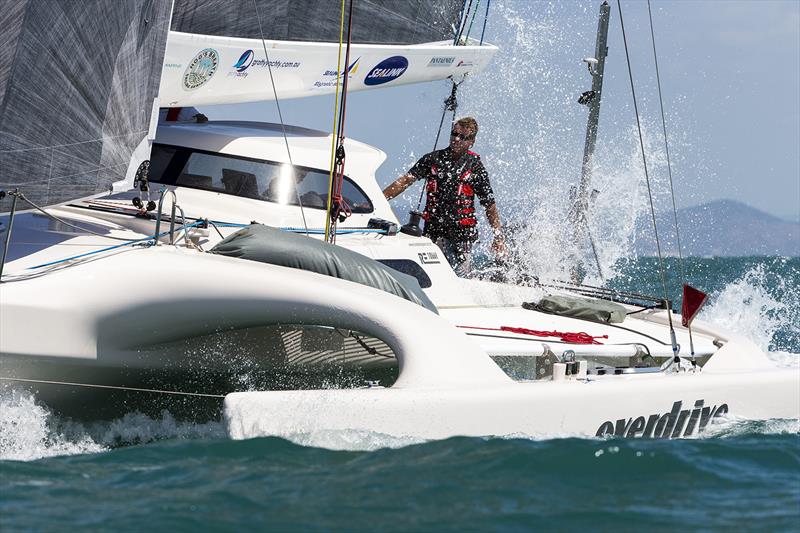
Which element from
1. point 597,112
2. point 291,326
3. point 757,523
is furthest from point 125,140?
point 597,112

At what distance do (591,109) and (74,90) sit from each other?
4.58 metres

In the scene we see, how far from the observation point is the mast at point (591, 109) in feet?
27.8

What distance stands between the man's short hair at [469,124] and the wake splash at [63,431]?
3156 millimetres

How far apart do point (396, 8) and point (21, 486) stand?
517 cm

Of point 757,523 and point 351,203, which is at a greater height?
point 351,203

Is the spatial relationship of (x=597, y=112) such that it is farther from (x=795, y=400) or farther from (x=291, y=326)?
(x=291, y=326)

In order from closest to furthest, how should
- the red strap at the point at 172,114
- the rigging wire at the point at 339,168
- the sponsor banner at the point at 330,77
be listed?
the rigging wire at the point at 339,168 → the sponsor banner at the point at 330,77 → the red strap at the point at 172,114

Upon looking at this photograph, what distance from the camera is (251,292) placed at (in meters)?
4.63

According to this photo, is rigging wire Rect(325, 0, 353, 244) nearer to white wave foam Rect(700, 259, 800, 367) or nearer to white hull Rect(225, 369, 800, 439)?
white hull Rect(225, 369, 800, 439)

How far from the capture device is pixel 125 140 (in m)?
5.78

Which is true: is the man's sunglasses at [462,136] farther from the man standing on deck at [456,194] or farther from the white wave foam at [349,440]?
the white wave foam at [349,440]

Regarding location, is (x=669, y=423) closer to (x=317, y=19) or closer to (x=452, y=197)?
(x=452, y=197)

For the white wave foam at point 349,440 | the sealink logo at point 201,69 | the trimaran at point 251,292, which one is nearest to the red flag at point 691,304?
the trimaran at point 251,292

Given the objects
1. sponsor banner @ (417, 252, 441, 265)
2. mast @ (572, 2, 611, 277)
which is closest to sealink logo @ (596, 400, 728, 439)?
sponsor banner @ (417, 252, 441, 265)
